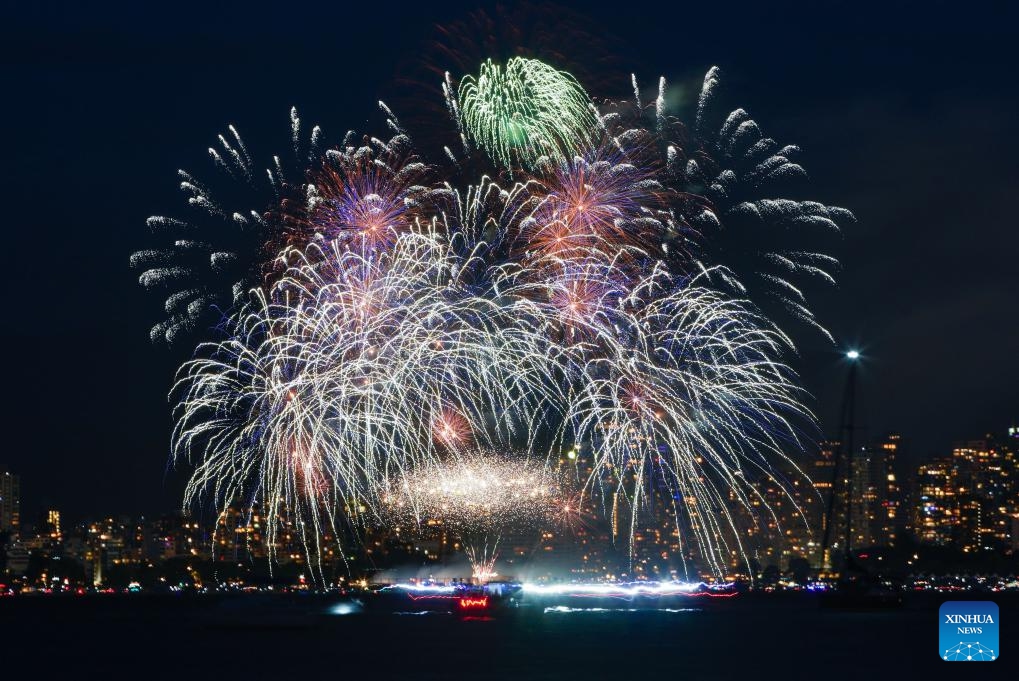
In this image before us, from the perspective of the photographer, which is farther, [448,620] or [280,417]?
[448,620]

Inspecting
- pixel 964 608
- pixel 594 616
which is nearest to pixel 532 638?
pixel 594 616

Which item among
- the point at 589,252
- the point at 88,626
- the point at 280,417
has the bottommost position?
the point at 88,626

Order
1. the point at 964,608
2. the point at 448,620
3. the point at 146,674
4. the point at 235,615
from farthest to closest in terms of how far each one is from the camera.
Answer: the point at 448,620 → the point at 235,615 → the point at 146,674 → the point at 964,608

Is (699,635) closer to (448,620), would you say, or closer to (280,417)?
(448,620)

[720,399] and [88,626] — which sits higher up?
[720,399]

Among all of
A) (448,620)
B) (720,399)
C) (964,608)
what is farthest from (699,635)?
(964,608)

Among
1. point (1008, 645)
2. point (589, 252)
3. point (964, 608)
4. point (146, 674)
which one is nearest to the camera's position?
point (964, 608)
